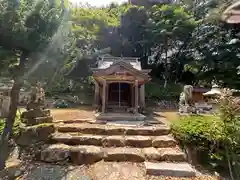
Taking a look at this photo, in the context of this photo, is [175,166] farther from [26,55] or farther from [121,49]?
[121,49]

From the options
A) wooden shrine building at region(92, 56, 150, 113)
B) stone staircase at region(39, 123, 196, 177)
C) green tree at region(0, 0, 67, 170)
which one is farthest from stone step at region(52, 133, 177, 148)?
wooden shrine building at region(92, 56, 150, 113)

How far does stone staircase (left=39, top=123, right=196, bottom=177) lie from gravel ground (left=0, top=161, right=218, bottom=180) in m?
0.18

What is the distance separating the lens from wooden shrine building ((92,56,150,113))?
9.57 meters

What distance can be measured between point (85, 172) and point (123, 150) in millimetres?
1186

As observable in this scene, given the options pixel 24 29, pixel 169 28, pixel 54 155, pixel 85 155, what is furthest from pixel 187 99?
pixel 169 28

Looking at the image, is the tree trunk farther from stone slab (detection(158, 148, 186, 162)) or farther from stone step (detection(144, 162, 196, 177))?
stone slab (detection(158, 148, 186, 162))

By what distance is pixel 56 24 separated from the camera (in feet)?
14.3

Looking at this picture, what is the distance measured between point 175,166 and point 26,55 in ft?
13.7

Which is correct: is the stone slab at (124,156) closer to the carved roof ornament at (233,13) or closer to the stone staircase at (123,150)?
the stone staircase at (123,150)

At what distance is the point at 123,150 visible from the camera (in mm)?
4965

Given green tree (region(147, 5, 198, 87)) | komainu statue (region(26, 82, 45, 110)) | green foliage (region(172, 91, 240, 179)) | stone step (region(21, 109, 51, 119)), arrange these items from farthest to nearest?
green tree (region(147, 5, 198, 87))
komainu statue (region(26, 82, 45, 110))
stone step (region(21, 109, 51, 119))
green foliage (region(172, 91, 240, 179))

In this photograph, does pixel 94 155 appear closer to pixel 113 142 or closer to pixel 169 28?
pixel 113 142

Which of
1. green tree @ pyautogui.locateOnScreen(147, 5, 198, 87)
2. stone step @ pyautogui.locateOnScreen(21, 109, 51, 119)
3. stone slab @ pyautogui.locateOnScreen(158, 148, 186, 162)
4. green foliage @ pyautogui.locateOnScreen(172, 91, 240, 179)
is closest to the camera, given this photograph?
green foliage @ pyautogui.locateOnScreen(172, 91, 240, 179)

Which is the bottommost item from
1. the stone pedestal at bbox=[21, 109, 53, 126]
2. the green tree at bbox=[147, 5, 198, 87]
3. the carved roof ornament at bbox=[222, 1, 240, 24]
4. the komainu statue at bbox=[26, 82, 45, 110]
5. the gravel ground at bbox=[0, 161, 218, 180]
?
the gravel ground at bbox=[0, 161, 218, 180]
